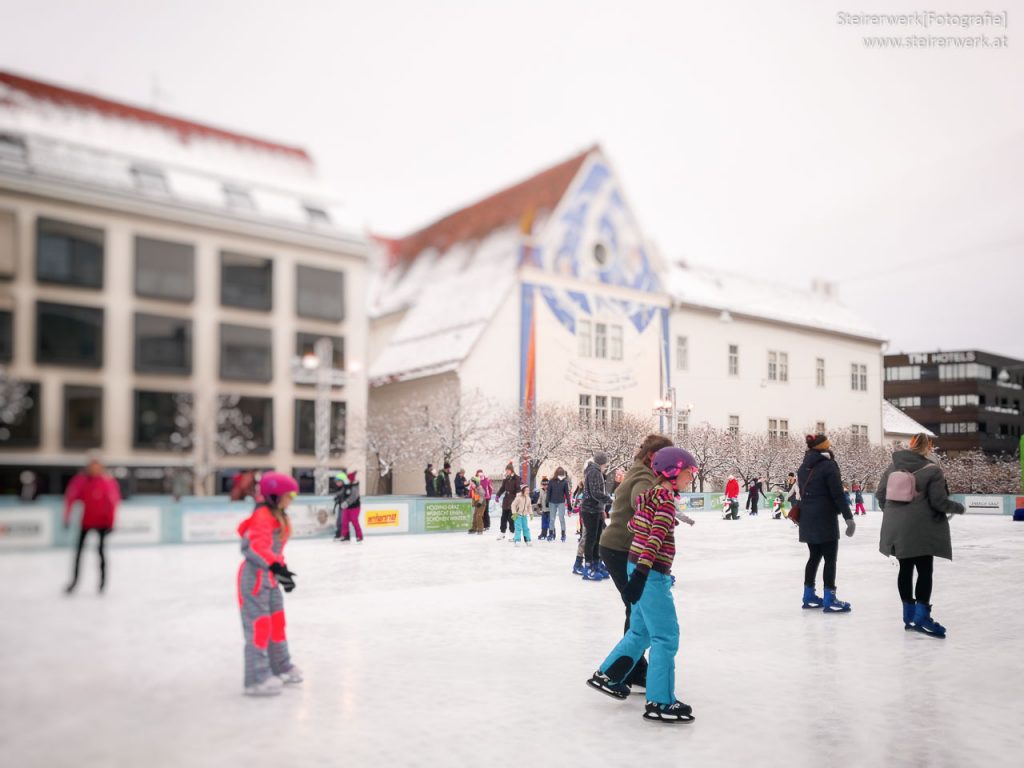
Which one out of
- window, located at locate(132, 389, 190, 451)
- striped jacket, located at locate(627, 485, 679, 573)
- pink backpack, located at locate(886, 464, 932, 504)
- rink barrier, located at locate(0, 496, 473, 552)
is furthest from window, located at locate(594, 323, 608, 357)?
pink backpack, located at locate(886, 464, 932, 504)

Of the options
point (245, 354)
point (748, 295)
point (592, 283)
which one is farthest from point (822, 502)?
point (748, 295)

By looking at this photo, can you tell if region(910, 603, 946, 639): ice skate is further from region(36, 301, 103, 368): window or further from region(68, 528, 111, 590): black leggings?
region(36, 301, 103, 368): window

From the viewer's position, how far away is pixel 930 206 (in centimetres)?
482

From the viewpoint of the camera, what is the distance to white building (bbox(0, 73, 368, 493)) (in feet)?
7.22

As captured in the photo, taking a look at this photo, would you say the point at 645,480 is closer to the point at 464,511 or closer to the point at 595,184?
the point at 595,184

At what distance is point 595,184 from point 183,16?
6.39 ft

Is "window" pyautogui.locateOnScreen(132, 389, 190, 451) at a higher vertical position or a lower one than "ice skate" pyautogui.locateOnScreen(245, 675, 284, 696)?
higher

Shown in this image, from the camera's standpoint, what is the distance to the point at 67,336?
223cm

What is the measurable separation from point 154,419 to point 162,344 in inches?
9.2

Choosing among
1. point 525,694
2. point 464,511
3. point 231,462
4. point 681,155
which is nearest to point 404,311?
point 231,462

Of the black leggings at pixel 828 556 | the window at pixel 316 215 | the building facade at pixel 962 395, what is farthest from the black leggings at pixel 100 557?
the black leggings at pixel 828 556

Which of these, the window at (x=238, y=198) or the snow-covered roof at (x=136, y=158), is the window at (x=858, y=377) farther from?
the window at (x=238, y=198)

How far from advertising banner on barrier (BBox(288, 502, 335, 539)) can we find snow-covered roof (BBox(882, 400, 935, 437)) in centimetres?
481

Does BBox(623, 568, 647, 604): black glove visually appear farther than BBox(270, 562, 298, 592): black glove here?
Yes
